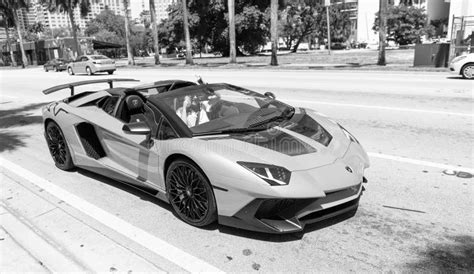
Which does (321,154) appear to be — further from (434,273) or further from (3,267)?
(3,267)

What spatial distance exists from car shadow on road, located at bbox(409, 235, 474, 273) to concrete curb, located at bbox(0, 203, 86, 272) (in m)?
2.63

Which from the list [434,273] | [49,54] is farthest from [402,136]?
[49,54]

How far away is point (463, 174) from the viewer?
4777 millimetres

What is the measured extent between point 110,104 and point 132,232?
1822mm

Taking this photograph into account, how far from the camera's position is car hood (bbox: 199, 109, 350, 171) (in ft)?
10.9

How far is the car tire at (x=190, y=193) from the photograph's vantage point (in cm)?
348

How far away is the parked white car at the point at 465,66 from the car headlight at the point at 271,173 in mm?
13614

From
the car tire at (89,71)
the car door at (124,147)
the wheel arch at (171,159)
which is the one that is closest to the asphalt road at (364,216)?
the car door at (124,147)

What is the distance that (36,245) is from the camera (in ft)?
11.8

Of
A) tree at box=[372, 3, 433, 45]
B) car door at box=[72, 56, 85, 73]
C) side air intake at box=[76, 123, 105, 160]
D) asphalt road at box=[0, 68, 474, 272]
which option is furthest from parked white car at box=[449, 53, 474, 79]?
tree at box=[372, 3, 433, 45]

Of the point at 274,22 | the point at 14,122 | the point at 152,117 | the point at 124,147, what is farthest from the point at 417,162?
the point at 274,22

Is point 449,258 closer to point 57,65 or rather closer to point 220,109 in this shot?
point 220,109

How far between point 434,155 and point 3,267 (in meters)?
5.28

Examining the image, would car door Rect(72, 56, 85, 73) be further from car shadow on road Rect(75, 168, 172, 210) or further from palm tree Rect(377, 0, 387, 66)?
car shadow on road Rect(75, 168, 172, 210)
